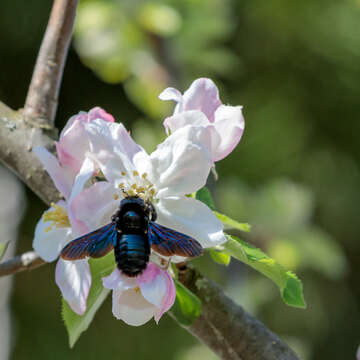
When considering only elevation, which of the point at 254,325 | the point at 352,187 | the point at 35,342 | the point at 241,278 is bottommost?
the point at 35,342

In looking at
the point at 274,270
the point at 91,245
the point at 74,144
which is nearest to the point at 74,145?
the point at 74,144

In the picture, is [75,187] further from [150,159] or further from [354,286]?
[354,286]

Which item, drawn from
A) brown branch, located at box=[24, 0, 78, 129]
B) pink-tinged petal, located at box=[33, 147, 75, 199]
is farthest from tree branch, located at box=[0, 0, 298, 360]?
pink-tinged petal, located at box=[33, 147, 75, 199]

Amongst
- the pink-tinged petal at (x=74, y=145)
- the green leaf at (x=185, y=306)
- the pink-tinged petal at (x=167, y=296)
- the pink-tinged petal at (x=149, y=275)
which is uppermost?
the pink-tinged petal at (x=74, y=145)

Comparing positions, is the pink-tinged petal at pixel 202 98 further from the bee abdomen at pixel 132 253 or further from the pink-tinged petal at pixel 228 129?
the bee abdomen at pixel 132 253

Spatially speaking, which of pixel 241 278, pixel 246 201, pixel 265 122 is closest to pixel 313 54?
pixel 265 122

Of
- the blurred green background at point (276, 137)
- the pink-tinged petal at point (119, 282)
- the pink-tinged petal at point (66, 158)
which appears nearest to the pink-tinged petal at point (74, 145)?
the pink-tinged petal at point (66, 158)
